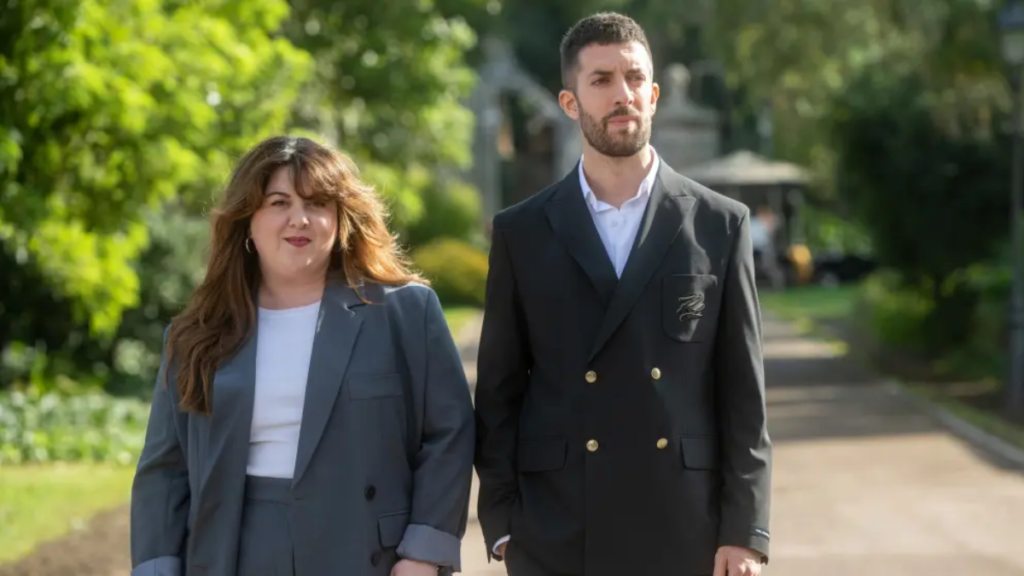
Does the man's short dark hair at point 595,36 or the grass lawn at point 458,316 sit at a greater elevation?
the grass lawn at point 458,316

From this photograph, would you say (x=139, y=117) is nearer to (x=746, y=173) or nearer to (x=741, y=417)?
(x=741, y=417)

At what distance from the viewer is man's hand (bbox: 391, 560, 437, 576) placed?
3.82 meters

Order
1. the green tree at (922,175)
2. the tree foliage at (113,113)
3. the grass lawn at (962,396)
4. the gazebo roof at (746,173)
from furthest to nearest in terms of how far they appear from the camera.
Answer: the gazebo roof at (746,173), the green tree at (922,175), the grass lawn at (962,396), the tree foliage at (113,113)

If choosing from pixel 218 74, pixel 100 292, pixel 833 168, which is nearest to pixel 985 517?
pixel 218 74

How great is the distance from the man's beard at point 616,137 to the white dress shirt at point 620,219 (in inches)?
5.2

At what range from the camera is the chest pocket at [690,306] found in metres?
4.00

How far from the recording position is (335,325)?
3.93m

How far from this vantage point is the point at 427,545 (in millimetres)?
3822

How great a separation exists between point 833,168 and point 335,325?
58.2 feet

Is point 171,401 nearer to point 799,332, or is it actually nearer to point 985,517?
point 985,517

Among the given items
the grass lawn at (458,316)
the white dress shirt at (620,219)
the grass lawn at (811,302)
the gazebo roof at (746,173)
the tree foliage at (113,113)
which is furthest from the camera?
the gazebo roof at (746,173)

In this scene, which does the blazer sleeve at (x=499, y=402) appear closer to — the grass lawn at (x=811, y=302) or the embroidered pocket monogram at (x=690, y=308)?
the embroidered pocket monogram at (x=690, y=308)

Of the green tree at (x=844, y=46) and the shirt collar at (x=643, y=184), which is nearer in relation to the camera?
the shirt collar at (x=643, y=184)

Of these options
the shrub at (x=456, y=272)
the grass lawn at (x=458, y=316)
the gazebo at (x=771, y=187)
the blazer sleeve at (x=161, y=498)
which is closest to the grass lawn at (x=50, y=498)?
the blazer sleeve at (x=161, y=498)
